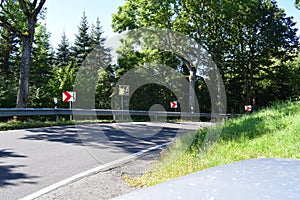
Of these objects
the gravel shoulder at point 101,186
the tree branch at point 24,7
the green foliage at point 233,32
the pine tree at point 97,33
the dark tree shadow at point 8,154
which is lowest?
the gravel shoulder at point 101,186

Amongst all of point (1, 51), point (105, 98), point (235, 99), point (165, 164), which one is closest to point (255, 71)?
A: point (235, 99)

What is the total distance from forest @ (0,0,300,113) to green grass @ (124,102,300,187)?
62.9 ft

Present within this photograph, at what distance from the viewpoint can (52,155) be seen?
591 cm

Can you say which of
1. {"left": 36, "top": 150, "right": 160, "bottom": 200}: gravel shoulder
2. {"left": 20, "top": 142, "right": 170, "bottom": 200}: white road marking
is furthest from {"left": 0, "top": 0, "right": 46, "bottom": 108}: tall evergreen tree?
{"left": 36, "top": 150, "right": 160, "bottom": 200}: gravel shoulder

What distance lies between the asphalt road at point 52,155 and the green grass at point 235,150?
1.15 metres

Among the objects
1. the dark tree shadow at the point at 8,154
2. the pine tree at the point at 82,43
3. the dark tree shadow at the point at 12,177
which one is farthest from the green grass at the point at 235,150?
the pine tree at the point at 82,43

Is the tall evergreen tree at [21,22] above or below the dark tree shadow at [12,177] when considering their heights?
above

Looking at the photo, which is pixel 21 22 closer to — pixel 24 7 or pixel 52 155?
pixel 24 7

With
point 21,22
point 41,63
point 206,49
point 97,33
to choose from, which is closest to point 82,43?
point 97,33

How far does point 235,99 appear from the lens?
1487 inches

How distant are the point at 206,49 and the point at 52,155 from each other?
82.5 feet

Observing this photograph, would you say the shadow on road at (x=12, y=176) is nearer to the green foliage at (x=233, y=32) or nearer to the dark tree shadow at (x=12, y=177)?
the dark tree shadow at (x=12, y=177)

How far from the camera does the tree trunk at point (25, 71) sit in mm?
13836

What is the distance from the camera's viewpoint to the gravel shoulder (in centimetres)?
376
